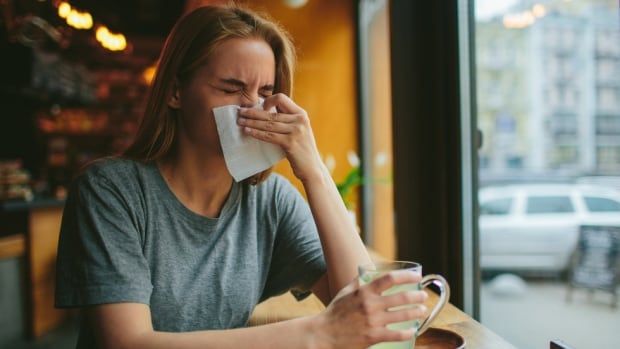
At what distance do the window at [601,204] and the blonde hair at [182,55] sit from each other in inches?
34.1

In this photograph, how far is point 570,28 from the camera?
1.65m

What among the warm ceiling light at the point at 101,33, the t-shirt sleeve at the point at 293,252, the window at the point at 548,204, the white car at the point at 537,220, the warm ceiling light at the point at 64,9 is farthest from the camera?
the warm ceiling light at the point at 101,33

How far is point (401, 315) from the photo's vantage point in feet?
2.27

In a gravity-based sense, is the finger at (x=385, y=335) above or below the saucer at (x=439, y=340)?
above

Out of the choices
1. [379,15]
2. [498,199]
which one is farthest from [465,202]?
[379,15]

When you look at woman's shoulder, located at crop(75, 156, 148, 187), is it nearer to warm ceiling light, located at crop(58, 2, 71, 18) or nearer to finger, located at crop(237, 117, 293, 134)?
finger, located at crop(237, 117, 293, 134)

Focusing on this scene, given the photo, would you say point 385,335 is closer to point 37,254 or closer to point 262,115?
point 262,115

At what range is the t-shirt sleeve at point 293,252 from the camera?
3.94 ft

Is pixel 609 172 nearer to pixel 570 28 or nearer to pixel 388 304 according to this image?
pixel 570 28

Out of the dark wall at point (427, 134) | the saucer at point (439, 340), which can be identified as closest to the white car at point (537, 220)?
the dark wall at point (427, 134)

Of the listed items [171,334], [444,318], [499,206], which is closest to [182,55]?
[171,334]

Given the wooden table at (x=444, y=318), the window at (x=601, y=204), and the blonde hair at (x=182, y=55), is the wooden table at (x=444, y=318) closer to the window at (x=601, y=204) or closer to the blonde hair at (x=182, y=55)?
the window at (x=601, y=204)

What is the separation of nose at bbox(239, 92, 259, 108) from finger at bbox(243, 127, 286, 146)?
0.20 ft

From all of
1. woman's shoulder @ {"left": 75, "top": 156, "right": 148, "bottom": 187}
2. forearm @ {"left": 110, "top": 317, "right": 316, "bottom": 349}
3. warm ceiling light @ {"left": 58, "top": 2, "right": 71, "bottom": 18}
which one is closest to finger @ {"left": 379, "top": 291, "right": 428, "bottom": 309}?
forearm @ {"left": 110, "top": 317, "right": 316, "bottom": 349}
